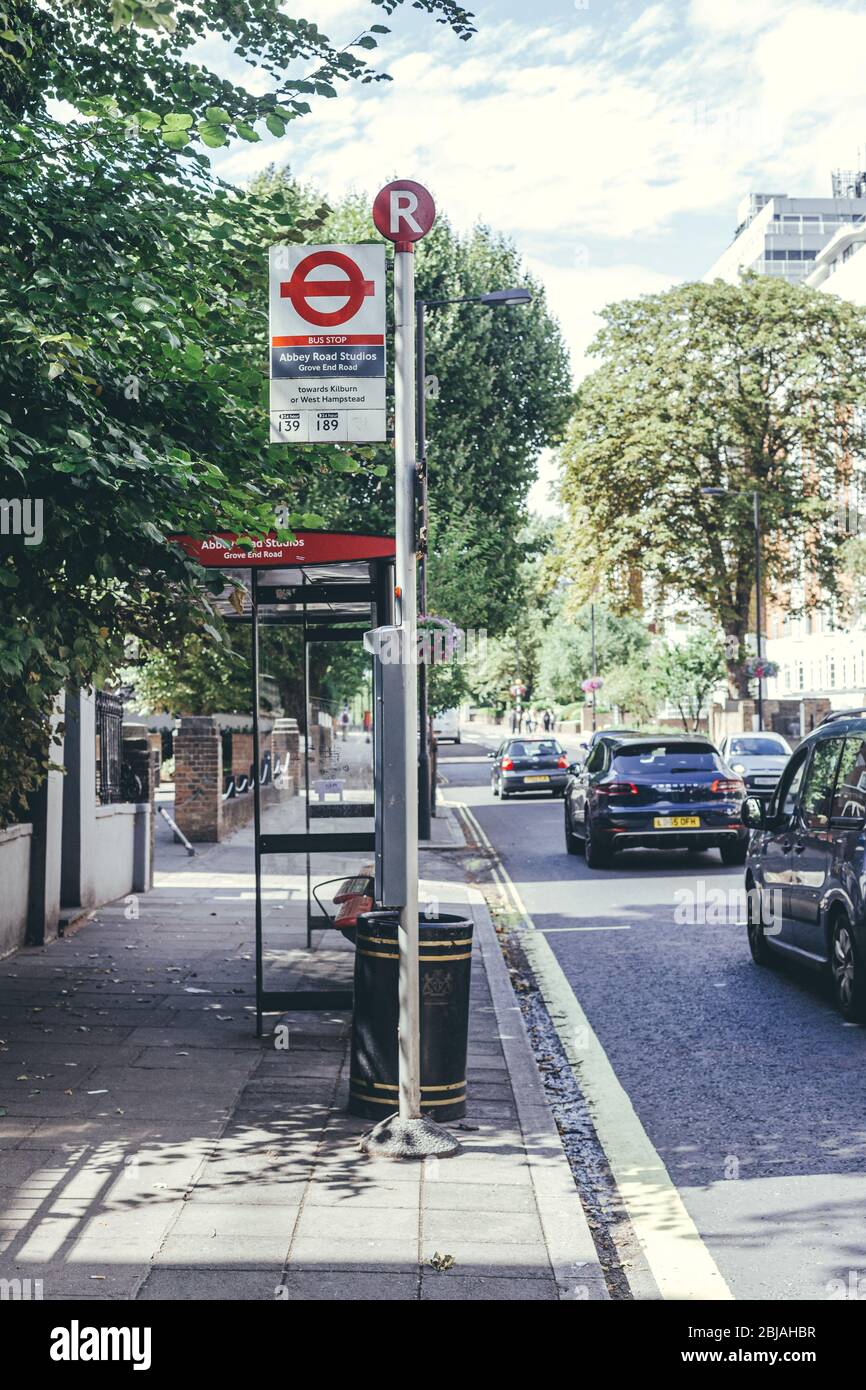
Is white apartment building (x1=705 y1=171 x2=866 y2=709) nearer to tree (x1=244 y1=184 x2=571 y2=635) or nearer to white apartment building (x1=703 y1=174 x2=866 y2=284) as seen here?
white apartment building (x1=703 y1=174 x2=866 y2=284)

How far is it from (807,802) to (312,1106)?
14.5ft

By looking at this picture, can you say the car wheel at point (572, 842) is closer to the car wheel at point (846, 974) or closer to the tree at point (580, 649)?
the car wheel at point (846, 974)

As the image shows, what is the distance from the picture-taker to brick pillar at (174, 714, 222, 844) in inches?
842

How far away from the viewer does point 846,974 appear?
8711mm

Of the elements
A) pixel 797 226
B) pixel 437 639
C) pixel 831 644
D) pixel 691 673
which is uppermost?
pixel 797 226

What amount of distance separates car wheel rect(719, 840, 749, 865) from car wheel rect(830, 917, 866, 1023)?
9.13 meters

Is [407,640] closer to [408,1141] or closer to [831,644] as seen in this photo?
[408,1141]

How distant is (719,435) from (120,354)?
4148 centimetres

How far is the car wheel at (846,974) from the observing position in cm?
846

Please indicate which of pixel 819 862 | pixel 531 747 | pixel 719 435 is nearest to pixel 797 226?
pixel 719 435

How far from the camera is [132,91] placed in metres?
10.0

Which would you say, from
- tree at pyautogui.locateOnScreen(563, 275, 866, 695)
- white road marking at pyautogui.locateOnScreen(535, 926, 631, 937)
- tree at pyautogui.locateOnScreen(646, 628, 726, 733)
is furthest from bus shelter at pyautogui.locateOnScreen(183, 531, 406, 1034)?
tree at pyautogui.locateOnScreen(646, 628, 726, 733)

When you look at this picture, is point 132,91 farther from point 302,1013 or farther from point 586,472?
point 586,472
